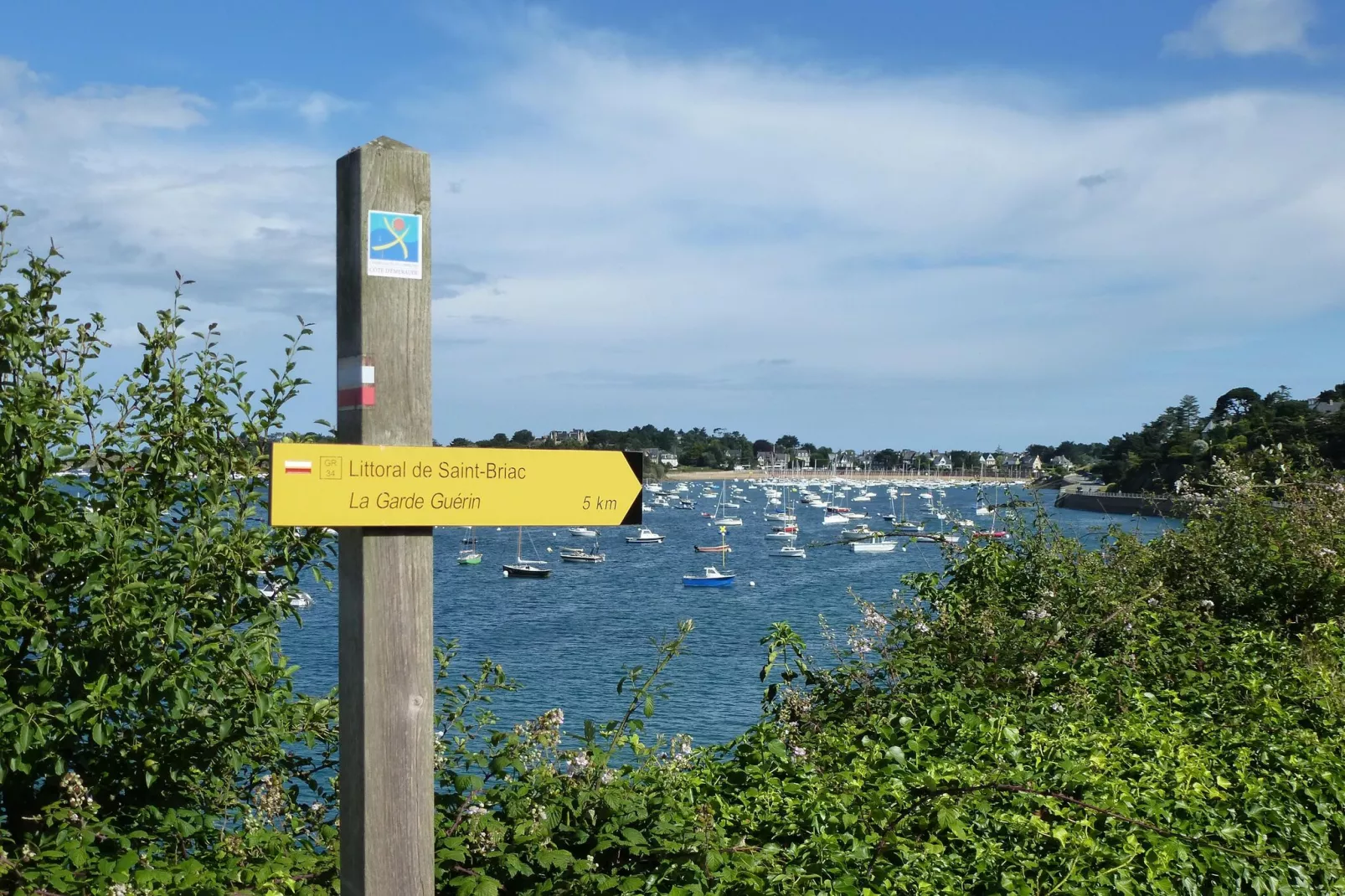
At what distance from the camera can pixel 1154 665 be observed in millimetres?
5730

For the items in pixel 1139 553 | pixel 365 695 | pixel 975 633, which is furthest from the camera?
pixel 1139 553

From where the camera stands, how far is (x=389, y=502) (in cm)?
255

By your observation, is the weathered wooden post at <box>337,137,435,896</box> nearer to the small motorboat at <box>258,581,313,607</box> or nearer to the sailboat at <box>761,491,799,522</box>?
the small motorboat at <box>258,581,313,607</box>

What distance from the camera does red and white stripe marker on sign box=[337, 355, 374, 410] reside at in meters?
2.57

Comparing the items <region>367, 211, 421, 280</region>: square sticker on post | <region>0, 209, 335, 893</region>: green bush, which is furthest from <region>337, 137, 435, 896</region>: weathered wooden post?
<region>0, 209, 335, 893</region>: green bush

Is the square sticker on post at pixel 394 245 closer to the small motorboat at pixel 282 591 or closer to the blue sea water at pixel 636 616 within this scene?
the blue sea water at pixel 636 616

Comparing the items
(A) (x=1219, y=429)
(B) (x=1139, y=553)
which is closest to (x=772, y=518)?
(A) (x=1219, y=429)

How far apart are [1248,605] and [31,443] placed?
22.3 ft

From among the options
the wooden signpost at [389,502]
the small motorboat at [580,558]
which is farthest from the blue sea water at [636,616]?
the wooden signpost at [389,502]

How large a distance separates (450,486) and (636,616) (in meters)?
35.8

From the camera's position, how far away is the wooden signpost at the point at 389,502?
255cm

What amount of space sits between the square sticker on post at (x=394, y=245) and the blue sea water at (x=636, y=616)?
2049 mm

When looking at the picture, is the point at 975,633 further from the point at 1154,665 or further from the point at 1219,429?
the point at 1219,429

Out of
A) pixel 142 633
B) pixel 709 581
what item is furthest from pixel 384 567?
pixel 709 581
